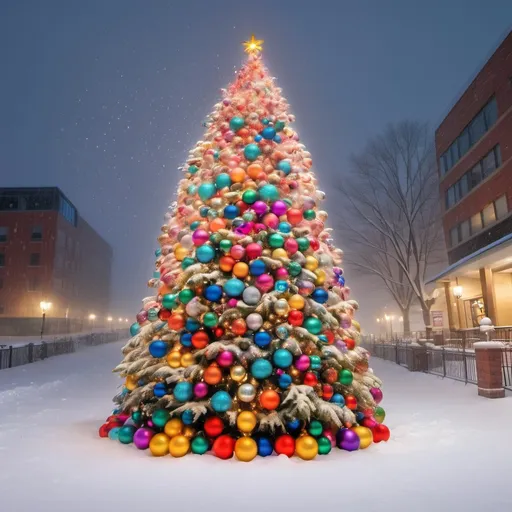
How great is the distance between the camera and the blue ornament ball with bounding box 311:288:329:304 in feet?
18.8

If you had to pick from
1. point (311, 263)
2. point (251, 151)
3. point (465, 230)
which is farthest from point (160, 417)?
point (465, 230)

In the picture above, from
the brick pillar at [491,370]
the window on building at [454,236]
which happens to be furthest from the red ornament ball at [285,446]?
the window on building at [454,236]

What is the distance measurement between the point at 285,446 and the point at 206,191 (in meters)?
3.61

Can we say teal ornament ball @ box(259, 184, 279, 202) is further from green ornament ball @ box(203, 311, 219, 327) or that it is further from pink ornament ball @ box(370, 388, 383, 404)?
pink ornament ball @ box(370, 388, 383, 404)

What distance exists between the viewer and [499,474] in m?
4.45

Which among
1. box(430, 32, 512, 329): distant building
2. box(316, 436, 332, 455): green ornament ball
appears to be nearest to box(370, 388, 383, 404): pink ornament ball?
box(316, 436, 332, 455): green ornament ball

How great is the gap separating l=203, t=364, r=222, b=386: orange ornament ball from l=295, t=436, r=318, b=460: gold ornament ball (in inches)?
47.9

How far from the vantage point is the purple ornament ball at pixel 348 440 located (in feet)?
17.2

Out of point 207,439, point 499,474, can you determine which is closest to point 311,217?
point 207,439

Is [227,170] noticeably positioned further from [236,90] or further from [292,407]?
[292,407]

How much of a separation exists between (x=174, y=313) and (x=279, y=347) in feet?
→ 4.89

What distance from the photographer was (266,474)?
14.5 ft

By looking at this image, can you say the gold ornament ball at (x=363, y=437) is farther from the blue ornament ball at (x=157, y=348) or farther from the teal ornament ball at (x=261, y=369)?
the blue ornament ball at (x=157, y=348)

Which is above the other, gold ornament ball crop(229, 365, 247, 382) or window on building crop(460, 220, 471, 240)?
window on building crop(460, 220, 471, 240)
